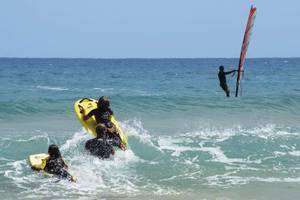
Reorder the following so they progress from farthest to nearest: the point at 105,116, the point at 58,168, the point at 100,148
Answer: the point at 105,116 < the point at 100,148 < the point at 58,168

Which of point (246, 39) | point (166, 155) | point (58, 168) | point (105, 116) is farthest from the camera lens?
point (246, 39)

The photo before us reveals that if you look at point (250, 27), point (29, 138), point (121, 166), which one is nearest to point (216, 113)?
point (250, 27)

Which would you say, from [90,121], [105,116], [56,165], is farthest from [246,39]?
[56,165]

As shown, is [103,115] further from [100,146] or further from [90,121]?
[100,146]

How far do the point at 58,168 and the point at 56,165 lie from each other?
0.20 ft

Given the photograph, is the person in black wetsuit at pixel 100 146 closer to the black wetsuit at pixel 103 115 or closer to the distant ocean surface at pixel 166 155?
the distant ocean surface at pixel 166 155

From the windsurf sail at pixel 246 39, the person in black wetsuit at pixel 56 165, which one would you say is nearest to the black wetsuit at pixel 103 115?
the person in black wetsuit at pixel 56 165

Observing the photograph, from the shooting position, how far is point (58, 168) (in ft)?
29.5

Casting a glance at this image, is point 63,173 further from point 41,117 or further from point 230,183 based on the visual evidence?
point 41,117

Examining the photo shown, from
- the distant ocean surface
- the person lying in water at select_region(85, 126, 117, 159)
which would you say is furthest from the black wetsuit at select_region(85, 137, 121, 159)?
the distant ocean surface

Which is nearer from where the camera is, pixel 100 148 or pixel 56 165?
pixel 56 165

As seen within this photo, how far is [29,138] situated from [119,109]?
8083 millimetres

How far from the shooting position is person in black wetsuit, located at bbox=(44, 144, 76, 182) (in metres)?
8.95

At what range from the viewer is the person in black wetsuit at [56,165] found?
895 cm
